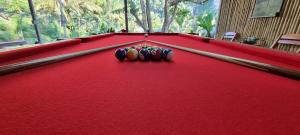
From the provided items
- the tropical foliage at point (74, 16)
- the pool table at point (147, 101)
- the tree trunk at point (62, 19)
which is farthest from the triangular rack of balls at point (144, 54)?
the tree trunk at point (62, 19)

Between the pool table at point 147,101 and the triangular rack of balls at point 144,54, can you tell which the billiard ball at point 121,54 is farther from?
the pool table at point 147,101

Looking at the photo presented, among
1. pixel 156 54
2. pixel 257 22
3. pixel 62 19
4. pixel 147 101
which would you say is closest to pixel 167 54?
pixel 156 54

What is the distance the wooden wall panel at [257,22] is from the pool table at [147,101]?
3089 mm

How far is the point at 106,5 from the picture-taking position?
30.9 feet

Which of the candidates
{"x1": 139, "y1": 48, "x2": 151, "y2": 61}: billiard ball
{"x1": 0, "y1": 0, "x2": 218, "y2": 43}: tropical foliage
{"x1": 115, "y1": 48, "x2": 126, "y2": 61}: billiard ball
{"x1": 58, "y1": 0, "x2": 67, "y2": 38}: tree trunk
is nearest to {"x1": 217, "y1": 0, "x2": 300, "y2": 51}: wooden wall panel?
{"x1": 0, "y1": 0, "x2": 218, "y2": 43}: tropical foliage

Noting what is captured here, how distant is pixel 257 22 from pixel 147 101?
4.37 metres

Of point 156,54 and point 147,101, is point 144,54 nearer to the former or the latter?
point 156,54

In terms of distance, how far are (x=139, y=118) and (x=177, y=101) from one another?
141 mm

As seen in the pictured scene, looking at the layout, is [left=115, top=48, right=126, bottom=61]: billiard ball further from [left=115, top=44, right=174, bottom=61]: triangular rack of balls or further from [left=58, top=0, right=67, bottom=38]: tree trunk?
[left=58, top=0, right=67, bottom=38]: tree trunk

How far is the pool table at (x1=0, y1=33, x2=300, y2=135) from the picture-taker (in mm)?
337

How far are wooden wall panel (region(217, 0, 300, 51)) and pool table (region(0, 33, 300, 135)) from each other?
10.1 feet

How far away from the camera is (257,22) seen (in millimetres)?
3779

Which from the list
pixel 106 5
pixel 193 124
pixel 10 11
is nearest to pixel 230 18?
pixel 193 124

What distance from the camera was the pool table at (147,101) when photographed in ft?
1.11
